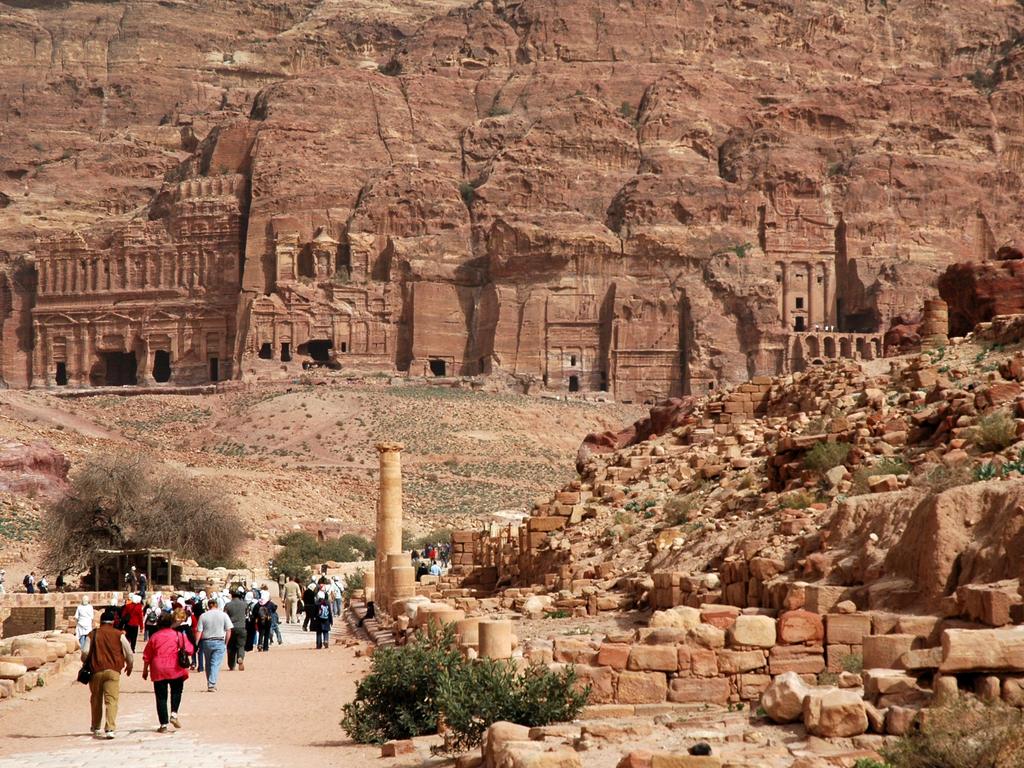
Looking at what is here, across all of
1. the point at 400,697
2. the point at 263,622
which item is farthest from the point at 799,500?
the point at 263,622

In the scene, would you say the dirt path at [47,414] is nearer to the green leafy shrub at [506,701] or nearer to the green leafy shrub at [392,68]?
the green leafy shrub at [392,68]

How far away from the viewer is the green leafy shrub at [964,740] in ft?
35.4

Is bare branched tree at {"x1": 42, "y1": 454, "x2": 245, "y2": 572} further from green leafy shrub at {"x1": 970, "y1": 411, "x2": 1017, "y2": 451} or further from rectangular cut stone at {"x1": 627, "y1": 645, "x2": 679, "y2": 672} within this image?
rectangular cut stone at {"x1": 627, "y1": 645, "x2": 679, "y2": 672}

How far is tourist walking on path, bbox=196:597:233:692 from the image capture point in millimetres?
22938

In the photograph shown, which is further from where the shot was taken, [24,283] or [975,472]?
[24,283]

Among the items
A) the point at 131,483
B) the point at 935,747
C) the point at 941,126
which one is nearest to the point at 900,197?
the point at 941,126

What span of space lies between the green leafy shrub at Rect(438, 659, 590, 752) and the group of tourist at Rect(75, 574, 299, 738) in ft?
13.2

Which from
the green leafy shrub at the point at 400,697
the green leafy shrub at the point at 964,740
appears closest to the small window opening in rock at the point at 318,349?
the green leafy shrub at the point at 400,697

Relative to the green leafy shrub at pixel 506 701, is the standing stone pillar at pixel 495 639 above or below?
above

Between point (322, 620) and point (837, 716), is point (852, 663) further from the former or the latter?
point (322, 620)

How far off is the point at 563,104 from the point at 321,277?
19533mm

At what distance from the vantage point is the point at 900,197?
105125 mm

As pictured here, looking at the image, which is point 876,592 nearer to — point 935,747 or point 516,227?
point 935,747

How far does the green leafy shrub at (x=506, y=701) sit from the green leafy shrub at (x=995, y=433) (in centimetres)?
812
